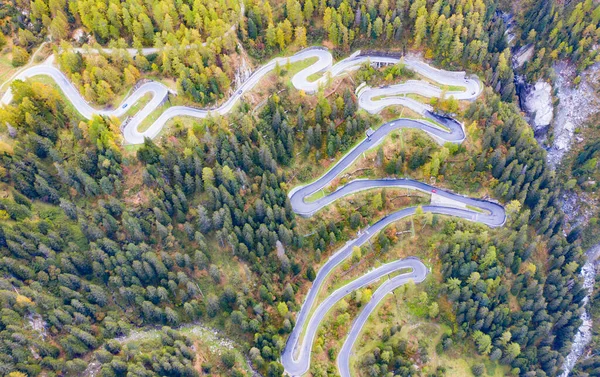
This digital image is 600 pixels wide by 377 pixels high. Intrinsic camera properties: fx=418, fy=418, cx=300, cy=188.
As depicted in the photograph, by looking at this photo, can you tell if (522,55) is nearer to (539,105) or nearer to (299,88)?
(539,105)

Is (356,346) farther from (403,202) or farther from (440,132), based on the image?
(440,132)

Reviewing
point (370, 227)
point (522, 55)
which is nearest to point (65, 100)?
point (370, 227)

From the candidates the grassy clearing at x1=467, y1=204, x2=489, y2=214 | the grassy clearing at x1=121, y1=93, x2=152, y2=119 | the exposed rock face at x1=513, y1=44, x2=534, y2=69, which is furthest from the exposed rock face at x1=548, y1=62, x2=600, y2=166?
the grassy clearing at x1=121, y1=93, x2=152, y2=119

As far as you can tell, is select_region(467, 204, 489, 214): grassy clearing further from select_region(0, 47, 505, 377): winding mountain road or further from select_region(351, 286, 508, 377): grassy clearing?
select_region(351, 286, 508, 377): grassy clearing

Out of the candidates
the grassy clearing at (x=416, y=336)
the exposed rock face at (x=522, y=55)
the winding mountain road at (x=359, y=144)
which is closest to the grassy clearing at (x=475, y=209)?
the winding mountain road at (x=359, y=144)

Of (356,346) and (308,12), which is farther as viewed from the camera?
(308,12)

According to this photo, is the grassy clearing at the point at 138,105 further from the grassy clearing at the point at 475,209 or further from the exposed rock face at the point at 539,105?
the exposed rock face at the point at 539,105

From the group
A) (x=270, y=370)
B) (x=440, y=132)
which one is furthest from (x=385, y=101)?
(x=270, y=370)
